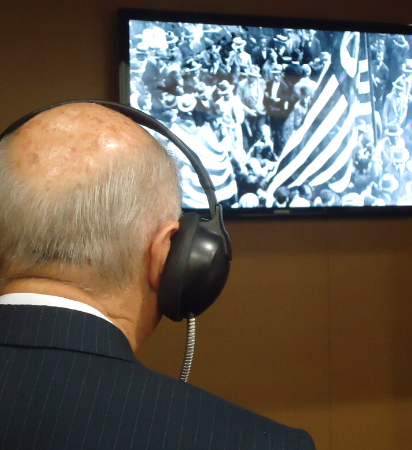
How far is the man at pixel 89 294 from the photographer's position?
470 millimetres

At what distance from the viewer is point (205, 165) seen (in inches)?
59.3

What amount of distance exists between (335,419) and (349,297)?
0.46 meters

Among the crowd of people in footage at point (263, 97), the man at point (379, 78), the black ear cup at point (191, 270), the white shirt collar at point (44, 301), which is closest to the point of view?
the white shirt collar at point (44, 301)

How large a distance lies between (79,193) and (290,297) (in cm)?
125

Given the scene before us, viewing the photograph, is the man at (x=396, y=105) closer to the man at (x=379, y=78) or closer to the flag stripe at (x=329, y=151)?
the man at (x=379, y=78)

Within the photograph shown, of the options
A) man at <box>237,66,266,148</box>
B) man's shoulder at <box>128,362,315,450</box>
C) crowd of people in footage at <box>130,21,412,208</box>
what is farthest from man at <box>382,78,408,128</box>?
man's shoulder at <box>128,362,315,450</box>

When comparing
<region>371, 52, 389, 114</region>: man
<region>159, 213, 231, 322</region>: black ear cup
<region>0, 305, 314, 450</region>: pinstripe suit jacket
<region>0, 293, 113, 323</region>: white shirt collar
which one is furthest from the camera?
<region>371, 52, 389, 114</region>: man

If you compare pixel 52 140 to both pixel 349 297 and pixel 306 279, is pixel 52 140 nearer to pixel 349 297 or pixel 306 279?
pixel 306 279

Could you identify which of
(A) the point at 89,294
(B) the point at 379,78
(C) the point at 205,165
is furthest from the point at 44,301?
(B) the point at 379,78

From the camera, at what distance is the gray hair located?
Answer: 0.55 metres

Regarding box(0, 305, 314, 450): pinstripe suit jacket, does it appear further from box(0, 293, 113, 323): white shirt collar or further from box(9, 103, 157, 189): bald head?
box(9, 103, 157, 189): bald head

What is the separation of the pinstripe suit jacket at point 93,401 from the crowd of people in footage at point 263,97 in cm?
104

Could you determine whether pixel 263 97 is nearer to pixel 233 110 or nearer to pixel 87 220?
pixel 233 110

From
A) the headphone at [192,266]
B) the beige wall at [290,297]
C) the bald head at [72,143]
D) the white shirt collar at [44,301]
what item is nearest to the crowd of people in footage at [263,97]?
the beige wall at [290,297]
